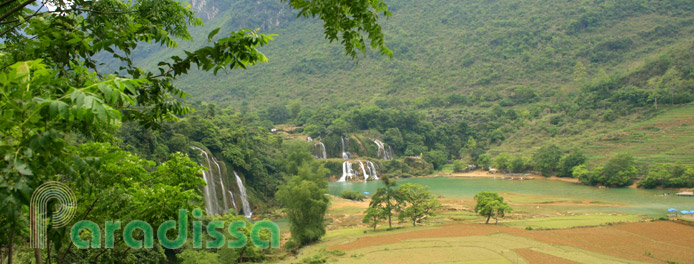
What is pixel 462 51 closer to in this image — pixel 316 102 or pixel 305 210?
pixel 316 102

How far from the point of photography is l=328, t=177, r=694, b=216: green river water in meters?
27.0

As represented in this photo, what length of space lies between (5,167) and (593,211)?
31057mm

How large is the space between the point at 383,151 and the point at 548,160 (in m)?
22.9

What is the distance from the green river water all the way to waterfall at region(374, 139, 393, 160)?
32.5ft

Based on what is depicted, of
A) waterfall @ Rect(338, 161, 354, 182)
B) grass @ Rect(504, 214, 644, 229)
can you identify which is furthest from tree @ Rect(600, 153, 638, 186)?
waterfall @ Rect(338, 161, 354, 182)

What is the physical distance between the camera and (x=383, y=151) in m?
60.5

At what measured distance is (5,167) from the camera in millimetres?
1470

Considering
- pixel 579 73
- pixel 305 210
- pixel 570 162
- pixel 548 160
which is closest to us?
pixel 305 210

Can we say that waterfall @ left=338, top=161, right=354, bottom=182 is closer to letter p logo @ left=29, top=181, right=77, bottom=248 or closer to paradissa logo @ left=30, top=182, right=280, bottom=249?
paradissa logo @ left=30, top=182, right=280, bottom=249

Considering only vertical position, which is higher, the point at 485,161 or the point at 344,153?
the point at 344,153

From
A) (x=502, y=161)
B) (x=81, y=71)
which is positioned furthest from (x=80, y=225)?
(x=502, y=161)

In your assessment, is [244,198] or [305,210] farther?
[244,198]

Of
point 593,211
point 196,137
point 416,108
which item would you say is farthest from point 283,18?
point 593,211

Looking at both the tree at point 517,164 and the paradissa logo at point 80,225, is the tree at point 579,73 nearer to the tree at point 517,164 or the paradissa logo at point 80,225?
the tree at point 517,164
